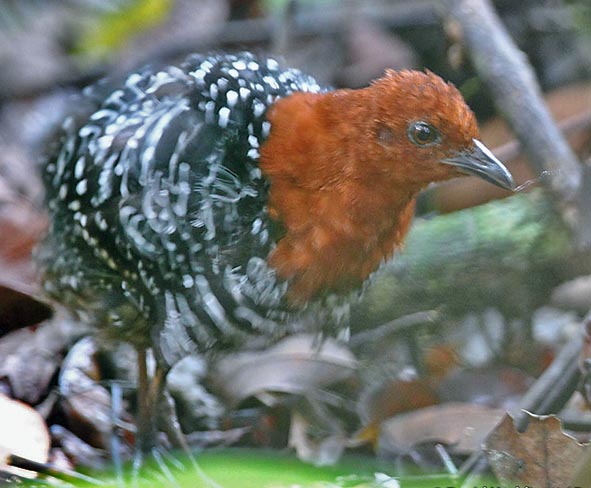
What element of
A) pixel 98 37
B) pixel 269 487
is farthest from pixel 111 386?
pixel 98 37

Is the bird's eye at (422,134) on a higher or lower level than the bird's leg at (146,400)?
higher

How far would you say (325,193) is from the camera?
1.90m

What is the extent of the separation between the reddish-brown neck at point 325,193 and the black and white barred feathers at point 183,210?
3 cm

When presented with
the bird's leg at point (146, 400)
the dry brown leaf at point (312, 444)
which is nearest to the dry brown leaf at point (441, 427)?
Answer: the dry brown leaf at point (312, 444)

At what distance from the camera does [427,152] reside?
5.81ft

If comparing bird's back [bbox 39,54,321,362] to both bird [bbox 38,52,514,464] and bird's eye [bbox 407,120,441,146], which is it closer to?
bird [bbox 38,52,514,464]

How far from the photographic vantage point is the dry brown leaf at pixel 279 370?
2.43 metres

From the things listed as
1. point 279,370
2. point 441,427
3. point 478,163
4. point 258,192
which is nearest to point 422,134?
point 478,163

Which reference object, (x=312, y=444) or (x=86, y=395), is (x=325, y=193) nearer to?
(x=312, y=444)

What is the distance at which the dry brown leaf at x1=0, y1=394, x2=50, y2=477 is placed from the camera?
6.19 feet

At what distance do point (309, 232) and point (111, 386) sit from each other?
75 cm

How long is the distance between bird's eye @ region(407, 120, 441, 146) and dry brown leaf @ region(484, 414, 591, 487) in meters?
0.47

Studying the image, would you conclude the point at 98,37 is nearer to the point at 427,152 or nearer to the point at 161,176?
the point at 161,176

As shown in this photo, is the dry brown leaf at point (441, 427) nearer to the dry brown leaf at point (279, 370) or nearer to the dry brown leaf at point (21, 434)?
the dry brown leaf at point (279, 370)
